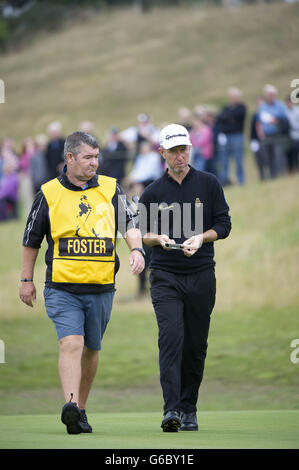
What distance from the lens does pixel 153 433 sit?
708 cm

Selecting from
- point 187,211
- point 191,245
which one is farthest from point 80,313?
point 187,211

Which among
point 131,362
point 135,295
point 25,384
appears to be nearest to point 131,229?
point 25,384

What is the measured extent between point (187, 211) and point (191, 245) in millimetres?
412

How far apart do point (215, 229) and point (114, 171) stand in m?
16.3

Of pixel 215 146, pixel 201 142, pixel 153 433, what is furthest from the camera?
pixel 215 146

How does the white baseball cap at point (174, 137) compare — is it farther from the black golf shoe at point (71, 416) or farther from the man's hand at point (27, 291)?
the black golf shoe at point (71, 416)

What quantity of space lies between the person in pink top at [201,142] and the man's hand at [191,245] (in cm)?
1434

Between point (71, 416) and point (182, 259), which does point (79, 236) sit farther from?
point (71, 416)

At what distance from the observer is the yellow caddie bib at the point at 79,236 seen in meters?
7.23

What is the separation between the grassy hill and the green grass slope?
Result: 3500 cm

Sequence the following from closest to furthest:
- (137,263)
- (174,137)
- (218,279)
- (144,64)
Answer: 1. (137,263)
2. (174,137)
3. (218,279)
4. (144,64)

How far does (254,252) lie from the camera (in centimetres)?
2072

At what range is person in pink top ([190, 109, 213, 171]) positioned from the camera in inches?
855

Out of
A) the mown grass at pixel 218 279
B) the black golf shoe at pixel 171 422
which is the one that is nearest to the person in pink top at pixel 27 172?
the mown grass at pixel 218 279
